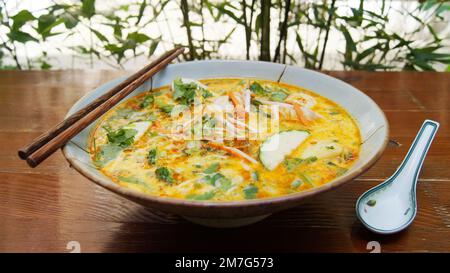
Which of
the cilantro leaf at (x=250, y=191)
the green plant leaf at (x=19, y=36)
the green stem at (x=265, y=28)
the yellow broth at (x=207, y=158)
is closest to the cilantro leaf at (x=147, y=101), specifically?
the yellow broth at (x=207, y=158)

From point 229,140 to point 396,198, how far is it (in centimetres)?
41

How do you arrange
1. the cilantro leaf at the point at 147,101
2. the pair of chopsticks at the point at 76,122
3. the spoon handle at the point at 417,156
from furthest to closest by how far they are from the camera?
the cilantro leaf at the point at 147,101 → the spoon handle at the point at 417,156 → the pair of chopsticks at the point at 76,122

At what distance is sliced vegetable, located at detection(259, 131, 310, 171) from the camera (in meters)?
0.97

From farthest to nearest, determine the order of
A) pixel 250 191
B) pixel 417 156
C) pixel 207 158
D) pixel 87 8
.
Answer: pixel 87 8
pixel 417 156
pixel 207 158
pixel 250 191

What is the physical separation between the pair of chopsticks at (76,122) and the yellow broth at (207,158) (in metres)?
0.08

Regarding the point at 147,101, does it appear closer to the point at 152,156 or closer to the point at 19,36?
the point at 152,156

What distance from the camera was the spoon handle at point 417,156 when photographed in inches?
→ 42.7

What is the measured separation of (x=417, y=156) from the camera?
1104mm

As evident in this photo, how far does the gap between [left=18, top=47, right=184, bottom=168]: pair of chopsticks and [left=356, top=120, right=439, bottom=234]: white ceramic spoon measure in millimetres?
617

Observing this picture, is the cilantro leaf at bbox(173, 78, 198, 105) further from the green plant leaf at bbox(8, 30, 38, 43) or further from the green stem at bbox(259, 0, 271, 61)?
the green plant leaf at bbox(8, 30, 38, 43)

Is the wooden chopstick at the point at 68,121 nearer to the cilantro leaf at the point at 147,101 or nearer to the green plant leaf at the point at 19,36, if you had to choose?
the cilantro leaf at the point at 147,101

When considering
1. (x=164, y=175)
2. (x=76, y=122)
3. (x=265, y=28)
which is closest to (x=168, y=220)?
(x=164, y=175)

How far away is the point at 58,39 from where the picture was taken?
3.19 metres
